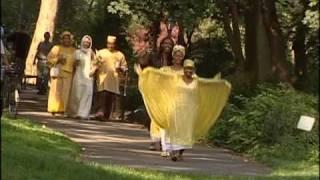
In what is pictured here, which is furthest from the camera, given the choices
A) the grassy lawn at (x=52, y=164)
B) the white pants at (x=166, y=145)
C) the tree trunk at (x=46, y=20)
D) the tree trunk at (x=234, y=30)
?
the tree trunk at (x=46, y=20)

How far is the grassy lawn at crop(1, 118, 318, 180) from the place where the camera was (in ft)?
31.9

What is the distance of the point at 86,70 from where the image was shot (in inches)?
741

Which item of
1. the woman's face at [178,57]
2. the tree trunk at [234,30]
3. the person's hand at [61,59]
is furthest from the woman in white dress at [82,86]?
the woman's face at [178,57]

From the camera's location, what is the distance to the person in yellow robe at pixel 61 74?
18.6 metres

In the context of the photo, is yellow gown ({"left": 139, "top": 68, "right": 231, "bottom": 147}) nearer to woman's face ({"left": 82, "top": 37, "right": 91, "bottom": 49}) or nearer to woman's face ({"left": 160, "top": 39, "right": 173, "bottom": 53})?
woman's face ({"left": 160, "top": 39, "right": 173, "bottom": 53})

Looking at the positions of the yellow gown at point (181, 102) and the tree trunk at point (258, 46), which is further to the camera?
the tree trunk at point (258, 46)

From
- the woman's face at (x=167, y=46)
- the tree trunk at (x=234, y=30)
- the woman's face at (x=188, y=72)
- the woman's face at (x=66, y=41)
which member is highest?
the tree trunk at (x=234, y=30)

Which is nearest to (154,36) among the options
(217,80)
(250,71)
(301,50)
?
(301,50)

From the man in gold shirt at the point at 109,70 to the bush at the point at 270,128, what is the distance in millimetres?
2502

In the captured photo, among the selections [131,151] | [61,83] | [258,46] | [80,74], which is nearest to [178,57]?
[131,151]

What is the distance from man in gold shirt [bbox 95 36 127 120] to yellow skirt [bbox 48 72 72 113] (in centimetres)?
66

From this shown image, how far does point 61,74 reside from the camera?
742 inches

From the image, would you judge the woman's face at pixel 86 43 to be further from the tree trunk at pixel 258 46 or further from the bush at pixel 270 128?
the tree trunk at pixel 258 46

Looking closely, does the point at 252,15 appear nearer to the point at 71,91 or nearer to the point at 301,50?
the point at 71,91
